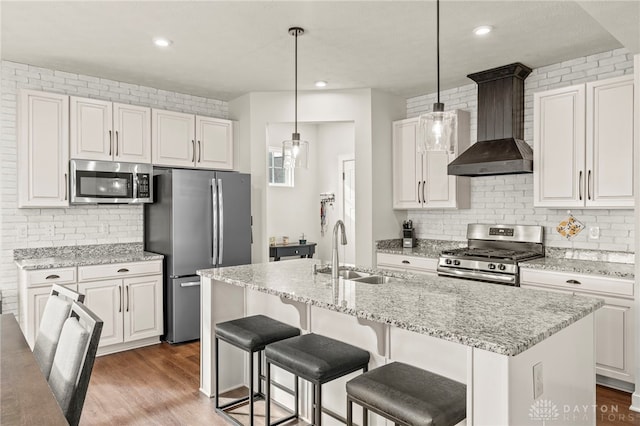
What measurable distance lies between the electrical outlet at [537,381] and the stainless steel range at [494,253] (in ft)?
7.01

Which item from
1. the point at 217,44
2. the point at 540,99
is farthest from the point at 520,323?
the point at 217,44

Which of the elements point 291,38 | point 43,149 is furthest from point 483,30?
point 43,149

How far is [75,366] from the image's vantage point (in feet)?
4.83

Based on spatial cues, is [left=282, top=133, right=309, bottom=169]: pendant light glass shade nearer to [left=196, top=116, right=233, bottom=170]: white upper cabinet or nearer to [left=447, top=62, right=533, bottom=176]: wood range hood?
[left=447, top=62, right=533, bottom=176]: wood range hood

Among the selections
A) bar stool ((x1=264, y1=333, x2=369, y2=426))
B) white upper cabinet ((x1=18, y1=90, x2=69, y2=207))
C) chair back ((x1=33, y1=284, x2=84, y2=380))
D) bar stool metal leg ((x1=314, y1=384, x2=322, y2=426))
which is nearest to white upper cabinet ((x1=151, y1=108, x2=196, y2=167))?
white upper cabinet ((x1=18, y1=90, x2=69, y2=207))

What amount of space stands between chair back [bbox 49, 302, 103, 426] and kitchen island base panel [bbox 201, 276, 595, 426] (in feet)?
3.15

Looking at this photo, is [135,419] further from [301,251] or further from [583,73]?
[583,73]

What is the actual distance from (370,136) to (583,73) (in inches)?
80.1

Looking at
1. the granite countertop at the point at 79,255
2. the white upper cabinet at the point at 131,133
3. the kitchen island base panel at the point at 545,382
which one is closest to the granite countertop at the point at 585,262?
the kitchen island base panel at the point at 545,382

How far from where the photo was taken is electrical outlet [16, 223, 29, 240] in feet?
12.6

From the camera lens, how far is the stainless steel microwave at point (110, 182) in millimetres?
3920

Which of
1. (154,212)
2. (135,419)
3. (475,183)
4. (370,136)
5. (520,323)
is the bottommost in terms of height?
(135,419)

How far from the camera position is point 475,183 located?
4.54m

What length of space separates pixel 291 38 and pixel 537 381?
2839 mm
